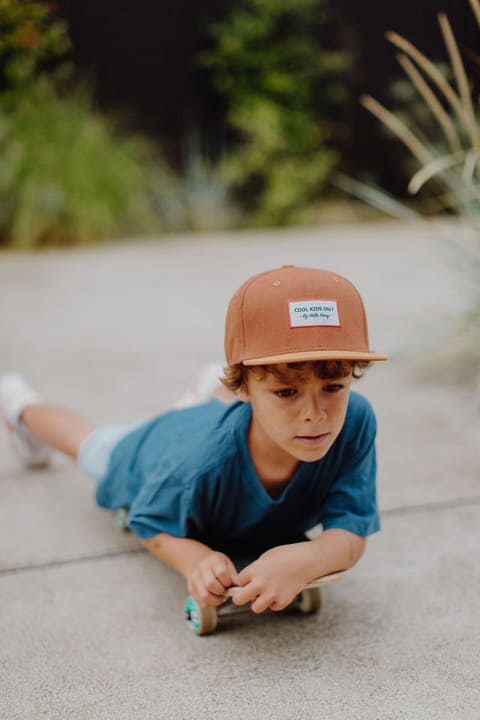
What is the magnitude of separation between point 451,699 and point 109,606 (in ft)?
2.73

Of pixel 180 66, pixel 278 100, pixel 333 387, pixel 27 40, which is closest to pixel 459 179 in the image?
pixel 333 387

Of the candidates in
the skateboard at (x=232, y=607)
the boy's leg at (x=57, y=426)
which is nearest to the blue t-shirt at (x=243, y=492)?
the skateboard at (x=232, y=607)

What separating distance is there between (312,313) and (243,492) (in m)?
0.49

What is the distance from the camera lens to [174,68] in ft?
27.1

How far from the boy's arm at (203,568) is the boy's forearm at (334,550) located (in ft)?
0.58

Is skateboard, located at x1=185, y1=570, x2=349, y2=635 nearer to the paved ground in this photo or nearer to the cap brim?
the paved ground

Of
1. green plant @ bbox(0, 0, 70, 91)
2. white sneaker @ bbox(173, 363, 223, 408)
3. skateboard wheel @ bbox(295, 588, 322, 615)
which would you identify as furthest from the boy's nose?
green plant @ bbox(0, 0, 70, 91)

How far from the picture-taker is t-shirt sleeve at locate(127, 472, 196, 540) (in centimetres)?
209

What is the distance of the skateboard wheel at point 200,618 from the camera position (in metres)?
2.02

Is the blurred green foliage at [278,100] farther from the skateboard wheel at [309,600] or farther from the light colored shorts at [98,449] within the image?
the skateboard wheel at [309,600]

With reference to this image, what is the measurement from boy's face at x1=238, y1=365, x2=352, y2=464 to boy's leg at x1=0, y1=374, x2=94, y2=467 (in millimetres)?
976

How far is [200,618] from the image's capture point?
203 centimetres

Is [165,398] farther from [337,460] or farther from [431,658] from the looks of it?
[431,658]

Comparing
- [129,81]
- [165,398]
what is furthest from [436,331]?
[129,81]
